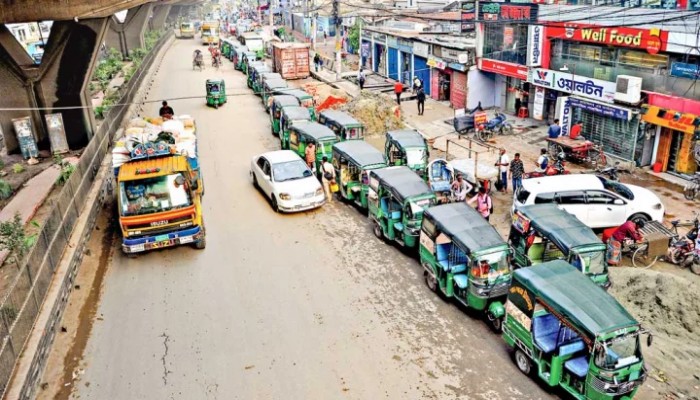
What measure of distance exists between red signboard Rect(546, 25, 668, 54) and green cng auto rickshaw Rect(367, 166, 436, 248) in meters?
11.0

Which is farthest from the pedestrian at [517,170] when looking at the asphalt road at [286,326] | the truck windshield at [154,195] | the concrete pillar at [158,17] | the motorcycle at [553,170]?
the concrete pillar at [158,17]

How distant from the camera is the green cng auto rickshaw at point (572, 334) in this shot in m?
9.41

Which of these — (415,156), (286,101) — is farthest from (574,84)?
(286,101)

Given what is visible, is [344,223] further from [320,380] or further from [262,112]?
[262,112]

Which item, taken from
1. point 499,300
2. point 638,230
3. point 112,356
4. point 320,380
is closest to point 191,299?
point 112,356

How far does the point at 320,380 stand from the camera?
10984 mm

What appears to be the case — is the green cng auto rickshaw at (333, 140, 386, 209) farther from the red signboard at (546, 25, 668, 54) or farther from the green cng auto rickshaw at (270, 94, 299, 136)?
the red signboard at (546, 25, 668, 54)

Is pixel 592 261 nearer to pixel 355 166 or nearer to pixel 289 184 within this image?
pixel 355 166

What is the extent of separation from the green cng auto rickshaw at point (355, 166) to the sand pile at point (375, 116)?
8.13 meters

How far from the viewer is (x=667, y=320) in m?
12.1

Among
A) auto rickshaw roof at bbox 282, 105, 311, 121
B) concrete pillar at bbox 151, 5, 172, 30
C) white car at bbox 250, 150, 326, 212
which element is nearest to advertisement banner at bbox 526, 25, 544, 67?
auto rickshaw roof at bbox 282, 105, 311, 121

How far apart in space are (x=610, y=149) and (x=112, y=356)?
65.8 ft

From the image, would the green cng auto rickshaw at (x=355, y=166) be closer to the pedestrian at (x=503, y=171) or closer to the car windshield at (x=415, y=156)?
the car windshield at (x=415, y=156)

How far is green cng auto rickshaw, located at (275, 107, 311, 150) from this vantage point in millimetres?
25125
